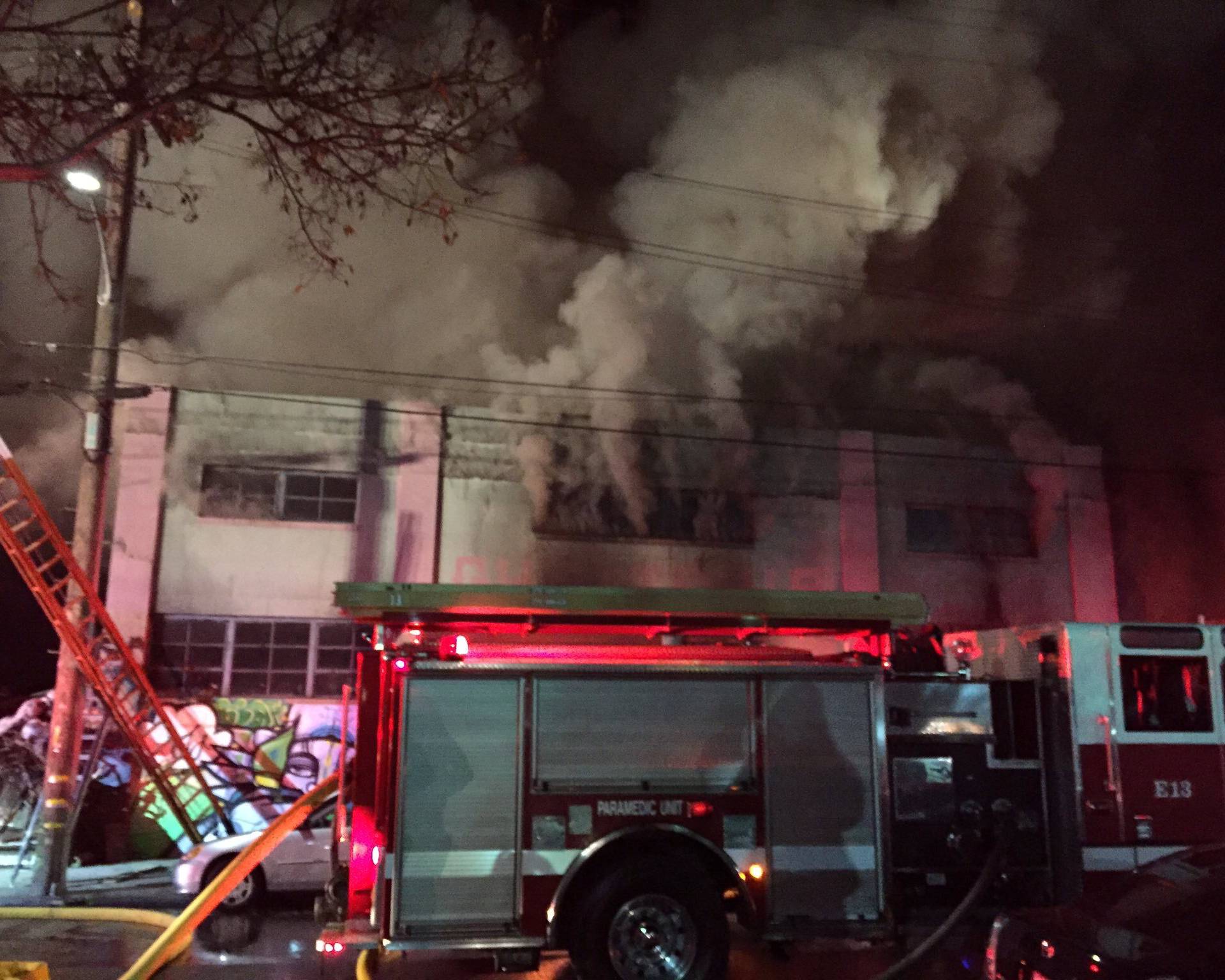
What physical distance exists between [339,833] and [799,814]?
2817 mm

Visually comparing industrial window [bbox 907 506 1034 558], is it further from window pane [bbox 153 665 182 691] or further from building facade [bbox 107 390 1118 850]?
window pane [bbox 153 665 182 691]

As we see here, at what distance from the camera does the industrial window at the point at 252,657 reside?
42.7 ft

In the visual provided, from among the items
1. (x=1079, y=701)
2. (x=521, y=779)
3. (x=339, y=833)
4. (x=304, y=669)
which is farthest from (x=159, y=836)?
(x=1079, y=701)

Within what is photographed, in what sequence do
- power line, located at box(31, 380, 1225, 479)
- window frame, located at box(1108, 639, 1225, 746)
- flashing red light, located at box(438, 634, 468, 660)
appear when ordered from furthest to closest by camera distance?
power line, located at box(31, 380, 1225, 479), window frame, located at box(1108, 639, 1225, 746), flashing red light, located at box(438, 634, 468, 660)

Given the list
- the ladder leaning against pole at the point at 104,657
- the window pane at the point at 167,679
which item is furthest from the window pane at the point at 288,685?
the ladder leaning against pole at the point at 104,657

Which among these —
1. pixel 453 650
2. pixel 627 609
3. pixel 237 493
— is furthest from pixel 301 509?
pixel 627 609

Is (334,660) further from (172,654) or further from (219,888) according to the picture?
(219,888)

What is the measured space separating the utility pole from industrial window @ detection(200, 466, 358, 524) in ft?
11.8

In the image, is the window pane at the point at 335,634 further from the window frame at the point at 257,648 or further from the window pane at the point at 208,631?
the window pane at the point at 208,631

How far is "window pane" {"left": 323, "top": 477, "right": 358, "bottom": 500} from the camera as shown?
13672 millimetres

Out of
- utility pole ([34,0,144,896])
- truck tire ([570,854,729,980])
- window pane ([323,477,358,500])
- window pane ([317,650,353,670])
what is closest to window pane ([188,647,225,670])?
window pane ([317,650,353,670])

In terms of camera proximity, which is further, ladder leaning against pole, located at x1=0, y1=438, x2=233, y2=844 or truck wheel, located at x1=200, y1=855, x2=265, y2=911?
ladder leaning against pole, located at x1=0, y1=438, x2=233, y2=844

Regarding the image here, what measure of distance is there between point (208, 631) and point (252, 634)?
0.56 meters

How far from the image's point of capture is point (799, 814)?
5.71 m
